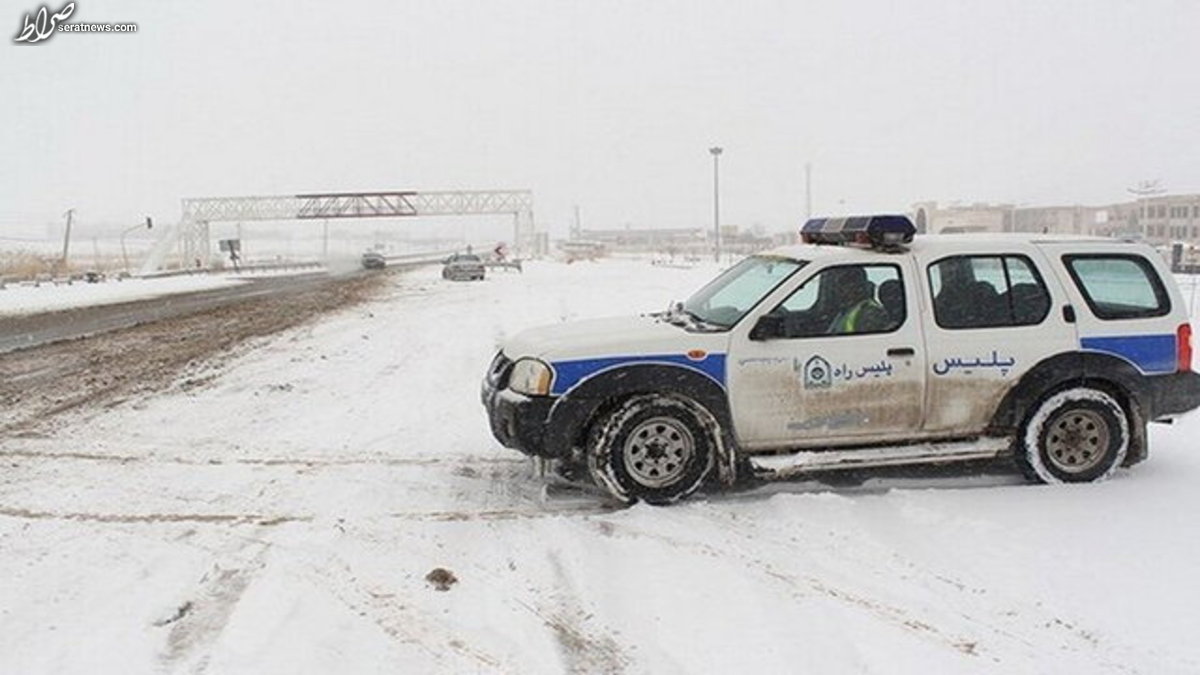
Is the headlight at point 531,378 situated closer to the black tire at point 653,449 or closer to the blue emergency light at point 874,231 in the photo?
the black tire at point 653,449

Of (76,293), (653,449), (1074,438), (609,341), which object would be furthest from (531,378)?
(76,293)

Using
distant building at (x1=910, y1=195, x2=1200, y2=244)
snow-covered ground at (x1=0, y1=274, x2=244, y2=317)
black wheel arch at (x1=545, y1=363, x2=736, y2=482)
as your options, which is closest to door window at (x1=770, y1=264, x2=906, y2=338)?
black wheel arch at (x1=545, y1=363, x2=736, y2=482)

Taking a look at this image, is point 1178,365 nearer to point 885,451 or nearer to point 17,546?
point 885,451

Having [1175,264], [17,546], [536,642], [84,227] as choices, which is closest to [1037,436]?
[536,642]

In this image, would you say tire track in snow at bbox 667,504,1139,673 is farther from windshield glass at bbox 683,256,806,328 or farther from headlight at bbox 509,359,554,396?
windshield glass at bbox 683,256,806,328

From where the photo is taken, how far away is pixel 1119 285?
20.9 feet

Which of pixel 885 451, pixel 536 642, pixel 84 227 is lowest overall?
pixel 536 642

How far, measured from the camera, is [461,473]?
22.4ft

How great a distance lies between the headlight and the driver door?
1.19 m

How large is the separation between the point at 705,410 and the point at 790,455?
26.3 inches

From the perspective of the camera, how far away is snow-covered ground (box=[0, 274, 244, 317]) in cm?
2500

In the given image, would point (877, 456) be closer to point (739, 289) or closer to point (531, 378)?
point (739, 289)

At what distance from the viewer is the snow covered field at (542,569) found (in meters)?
3.86

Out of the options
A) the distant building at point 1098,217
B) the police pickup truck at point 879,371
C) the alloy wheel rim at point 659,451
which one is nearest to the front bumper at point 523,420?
the police pickup truck at point 879,371
